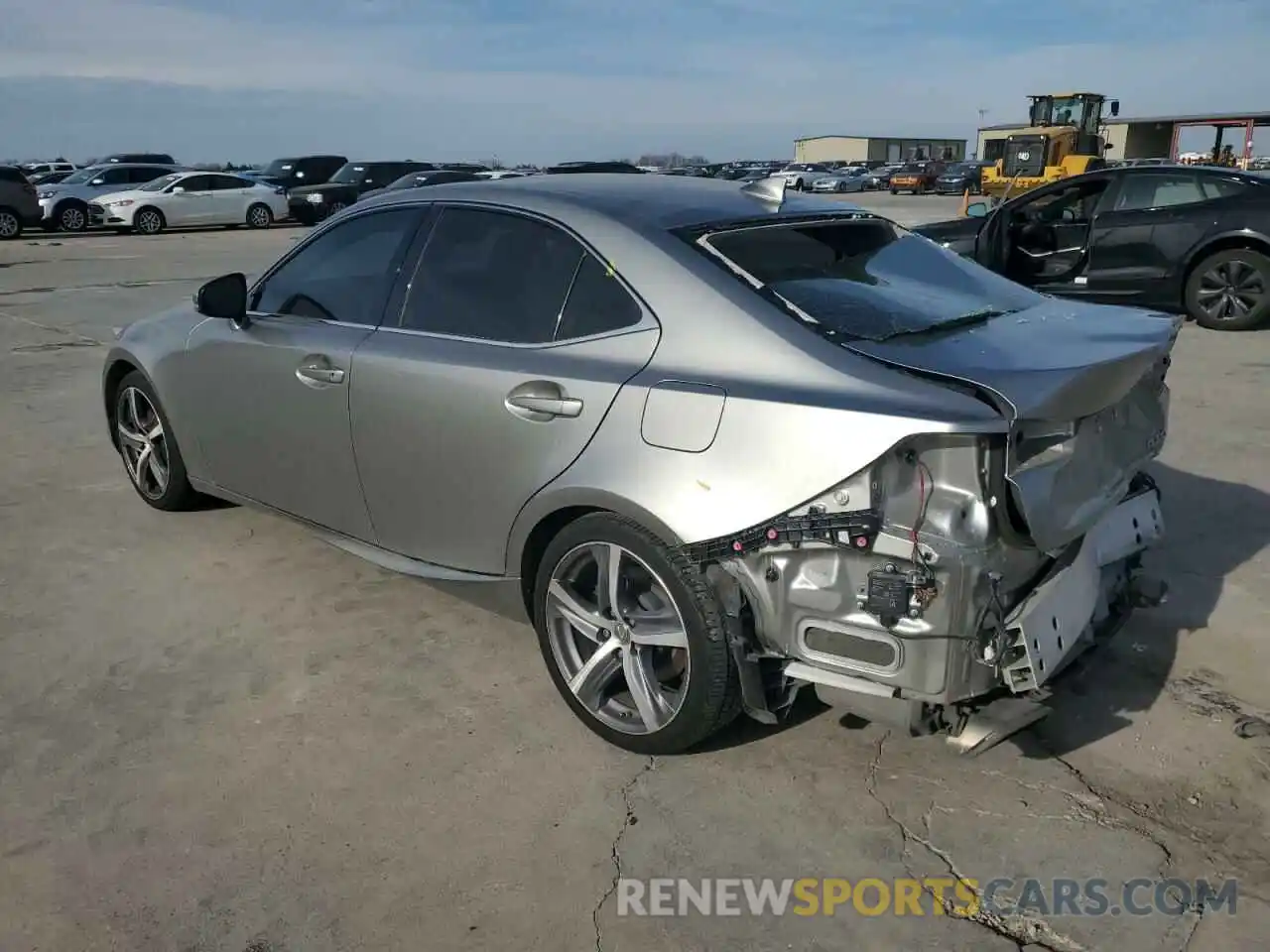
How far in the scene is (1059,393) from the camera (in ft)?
8.33

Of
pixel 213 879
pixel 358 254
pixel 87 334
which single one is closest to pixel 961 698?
pixel 213 879

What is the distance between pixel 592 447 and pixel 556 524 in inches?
13.6

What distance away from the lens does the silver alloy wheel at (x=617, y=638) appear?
2.99 metres

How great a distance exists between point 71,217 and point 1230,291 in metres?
26.5

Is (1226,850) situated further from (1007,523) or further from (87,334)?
(87,334)

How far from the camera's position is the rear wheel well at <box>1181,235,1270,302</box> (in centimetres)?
914

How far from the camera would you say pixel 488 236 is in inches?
139

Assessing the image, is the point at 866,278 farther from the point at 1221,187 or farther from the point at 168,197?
the point at 168,197

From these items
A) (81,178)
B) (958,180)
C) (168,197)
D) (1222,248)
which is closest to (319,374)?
(1222,248)

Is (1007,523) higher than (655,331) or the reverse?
the reverse

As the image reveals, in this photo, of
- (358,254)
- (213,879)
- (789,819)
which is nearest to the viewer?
(213,879)

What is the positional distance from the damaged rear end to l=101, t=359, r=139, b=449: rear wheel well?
3.43 meters

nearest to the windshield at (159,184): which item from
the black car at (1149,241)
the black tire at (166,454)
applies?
the black car at (1149,241)

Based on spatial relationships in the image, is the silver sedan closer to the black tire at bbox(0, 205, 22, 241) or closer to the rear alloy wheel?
Answer: the black tire at bbox(0, 205, 22, 241)
